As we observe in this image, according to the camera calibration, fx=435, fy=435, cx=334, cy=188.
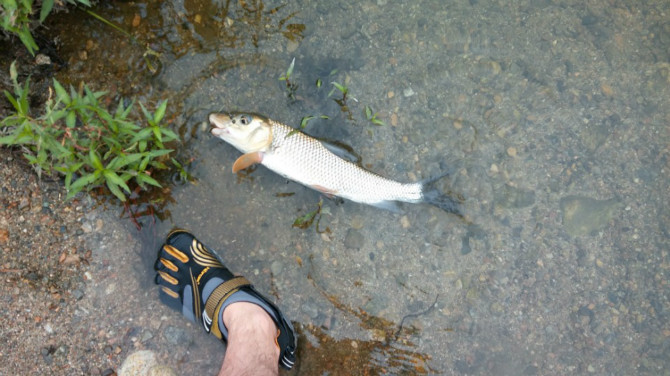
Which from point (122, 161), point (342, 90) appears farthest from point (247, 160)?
point (342, 90)

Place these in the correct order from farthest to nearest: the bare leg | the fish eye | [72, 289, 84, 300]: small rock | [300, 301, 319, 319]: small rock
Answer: [300, 301, 319, 319]: small rock → [72, 289, 84, 300]: small rock → the fish eye → the bare leg

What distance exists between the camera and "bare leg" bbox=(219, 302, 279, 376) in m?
3.26

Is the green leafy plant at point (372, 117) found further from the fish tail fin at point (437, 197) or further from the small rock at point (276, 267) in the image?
the small rock at point (276, 267)

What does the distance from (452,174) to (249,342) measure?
223cm

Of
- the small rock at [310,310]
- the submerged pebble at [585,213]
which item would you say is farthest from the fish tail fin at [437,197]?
the small rock at [310,310]

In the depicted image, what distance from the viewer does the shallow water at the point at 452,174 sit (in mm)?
3762

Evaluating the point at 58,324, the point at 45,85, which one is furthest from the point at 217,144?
the point at 58,324

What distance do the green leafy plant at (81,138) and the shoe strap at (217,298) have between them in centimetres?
105

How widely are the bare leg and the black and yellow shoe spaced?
0.25 ft

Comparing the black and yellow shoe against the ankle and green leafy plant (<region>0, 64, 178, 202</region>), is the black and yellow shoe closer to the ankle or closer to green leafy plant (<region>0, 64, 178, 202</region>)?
the ankle

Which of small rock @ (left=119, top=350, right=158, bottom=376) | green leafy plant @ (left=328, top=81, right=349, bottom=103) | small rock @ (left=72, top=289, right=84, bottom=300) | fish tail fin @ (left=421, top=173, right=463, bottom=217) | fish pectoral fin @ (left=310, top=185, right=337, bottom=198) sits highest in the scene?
green leafy plant @ (left=328, top=81, right=349, bottom=103)

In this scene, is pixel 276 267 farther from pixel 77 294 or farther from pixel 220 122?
pixel 77 294

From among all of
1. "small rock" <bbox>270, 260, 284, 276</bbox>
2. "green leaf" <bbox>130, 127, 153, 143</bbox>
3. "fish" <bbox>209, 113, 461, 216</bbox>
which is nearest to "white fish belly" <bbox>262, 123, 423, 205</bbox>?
"fish" <bbox>209, 113, 461, 216</bbox>

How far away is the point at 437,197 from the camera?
3.68m
